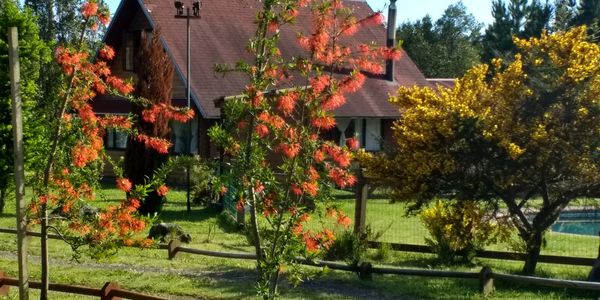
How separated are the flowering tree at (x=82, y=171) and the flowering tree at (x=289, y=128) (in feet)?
4.08

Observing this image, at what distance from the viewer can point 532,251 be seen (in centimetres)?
1418

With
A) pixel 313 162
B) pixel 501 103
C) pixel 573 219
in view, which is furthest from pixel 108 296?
pixel 573 219

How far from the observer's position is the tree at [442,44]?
71750mm

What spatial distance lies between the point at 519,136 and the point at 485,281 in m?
2.37

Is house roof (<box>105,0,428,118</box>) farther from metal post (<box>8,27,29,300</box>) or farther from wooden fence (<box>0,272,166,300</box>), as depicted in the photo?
metal post (<box>8,27,29,300</box>)

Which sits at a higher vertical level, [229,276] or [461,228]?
[461,228]

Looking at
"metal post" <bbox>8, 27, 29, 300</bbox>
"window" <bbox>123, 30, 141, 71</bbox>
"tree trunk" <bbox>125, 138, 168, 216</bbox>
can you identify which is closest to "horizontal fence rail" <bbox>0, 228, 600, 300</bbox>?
"metal post" <bbox>8, 27, 29, 300</bbox>

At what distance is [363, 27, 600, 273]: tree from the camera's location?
42.8ft

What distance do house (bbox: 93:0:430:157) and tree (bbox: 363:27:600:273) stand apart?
16.9 meters

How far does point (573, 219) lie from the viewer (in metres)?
23.8

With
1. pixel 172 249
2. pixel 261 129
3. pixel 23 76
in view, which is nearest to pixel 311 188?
pixel 261 129

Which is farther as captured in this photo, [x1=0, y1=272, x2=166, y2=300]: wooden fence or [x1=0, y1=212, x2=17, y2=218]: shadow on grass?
[x1=0, y1=212, x2=17, y2=218]: shadow on grass

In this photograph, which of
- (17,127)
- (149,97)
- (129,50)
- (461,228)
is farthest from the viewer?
(129,50)

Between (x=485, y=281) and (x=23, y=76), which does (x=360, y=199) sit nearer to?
(x=485, y=281)
